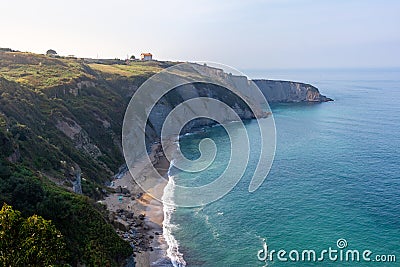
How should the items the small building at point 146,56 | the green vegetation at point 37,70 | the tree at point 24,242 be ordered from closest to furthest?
the tree at point 24,242 → the green vegetation at point 37,70 → the small building at point 146,56

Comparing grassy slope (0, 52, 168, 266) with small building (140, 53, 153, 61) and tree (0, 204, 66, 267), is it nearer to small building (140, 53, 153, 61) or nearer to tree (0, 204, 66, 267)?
tree (0, 204, 66, 267)

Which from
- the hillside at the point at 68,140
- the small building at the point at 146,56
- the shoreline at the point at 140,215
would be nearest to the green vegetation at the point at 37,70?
the hillside at the point at 68,140

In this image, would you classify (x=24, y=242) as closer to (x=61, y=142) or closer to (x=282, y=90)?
(x=61, y=142)

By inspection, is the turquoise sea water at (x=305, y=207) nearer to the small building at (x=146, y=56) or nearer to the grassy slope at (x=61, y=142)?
the grassy slope at (x=61, y=142)

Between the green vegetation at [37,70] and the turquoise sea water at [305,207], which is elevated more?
the green vegetation at [37,70]

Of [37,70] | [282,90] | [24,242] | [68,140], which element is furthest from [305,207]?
[282,90]

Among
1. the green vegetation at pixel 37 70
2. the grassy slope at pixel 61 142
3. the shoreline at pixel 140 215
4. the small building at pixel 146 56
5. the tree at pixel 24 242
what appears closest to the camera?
the tree at pixel 24 242

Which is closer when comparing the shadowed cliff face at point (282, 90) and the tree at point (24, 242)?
the tree at point (24, 242)

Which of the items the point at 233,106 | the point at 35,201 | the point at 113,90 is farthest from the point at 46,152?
the point at 233,106
